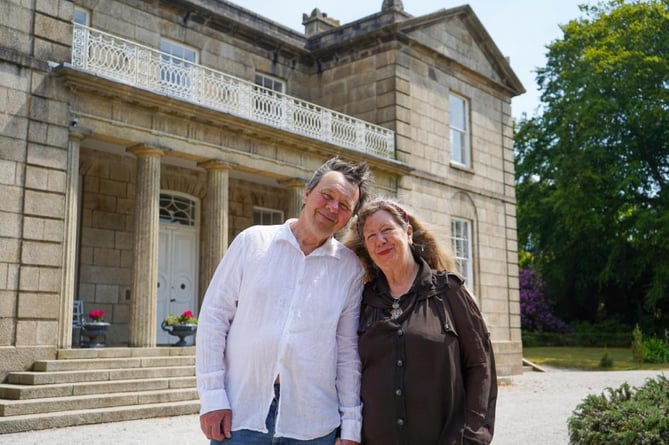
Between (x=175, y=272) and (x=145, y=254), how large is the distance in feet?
13.0

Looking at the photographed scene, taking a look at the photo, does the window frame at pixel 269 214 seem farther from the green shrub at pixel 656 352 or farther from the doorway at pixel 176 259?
the green shrub at pixel 656 352

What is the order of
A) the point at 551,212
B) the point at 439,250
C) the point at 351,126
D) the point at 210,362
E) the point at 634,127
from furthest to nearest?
1. the point at 551,212
2. the point at 634,127
3. the point at 351,126
4. the point at 439,250
5. the point at 210,362

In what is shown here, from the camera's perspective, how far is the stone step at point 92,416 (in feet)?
28.9

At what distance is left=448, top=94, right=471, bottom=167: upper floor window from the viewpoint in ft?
66.7

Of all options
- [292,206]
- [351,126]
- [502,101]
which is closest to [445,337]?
[292,206]

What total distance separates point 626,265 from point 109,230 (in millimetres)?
23985

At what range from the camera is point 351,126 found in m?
17.0

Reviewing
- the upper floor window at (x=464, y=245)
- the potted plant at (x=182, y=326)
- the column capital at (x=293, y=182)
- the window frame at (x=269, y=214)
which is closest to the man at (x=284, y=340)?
the potted plant at (x=182, y=326)

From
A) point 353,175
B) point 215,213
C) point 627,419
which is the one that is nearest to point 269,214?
point 215,213

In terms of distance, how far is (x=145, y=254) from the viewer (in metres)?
12.3

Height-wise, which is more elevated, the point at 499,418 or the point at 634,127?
the point at 634,127

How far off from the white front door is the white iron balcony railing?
11.5 feet

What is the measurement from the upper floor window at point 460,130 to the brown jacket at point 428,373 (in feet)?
57.6

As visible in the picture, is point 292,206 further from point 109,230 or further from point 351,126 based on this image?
point 109,230
